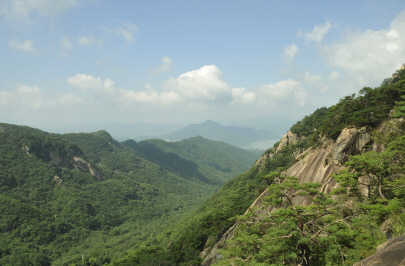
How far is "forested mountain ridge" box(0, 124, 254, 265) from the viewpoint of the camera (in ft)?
221

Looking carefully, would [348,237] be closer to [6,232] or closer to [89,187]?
[6,232]

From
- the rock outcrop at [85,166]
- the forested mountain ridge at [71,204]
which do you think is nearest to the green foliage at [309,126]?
the forested mountain ridge at [71,204]

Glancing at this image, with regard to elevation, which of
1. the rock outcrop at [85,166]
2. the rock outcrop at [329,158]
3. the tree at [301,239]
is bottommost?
the rock outcrop at [85,166]

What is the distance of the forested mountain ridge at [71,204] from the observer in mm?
67438

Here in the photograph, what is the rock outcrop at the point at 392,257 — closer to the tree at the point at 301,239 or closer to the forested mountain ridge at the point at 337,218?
the forested mountain ridge at the point at 337,218

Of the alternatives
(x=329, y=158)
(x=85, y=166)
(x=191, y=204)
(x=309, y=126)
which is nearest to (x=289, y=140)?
(x=309, y=126)

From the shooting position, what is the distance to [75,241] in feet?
260

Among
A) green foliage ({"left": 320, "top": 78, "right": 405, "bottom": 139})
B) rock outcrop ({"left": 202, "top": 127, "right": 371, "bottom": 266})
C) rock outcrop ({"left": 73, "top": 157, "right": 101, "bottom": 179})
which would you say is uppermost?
green foliage ({"left": 320, "top": 78, "right": 405, "bottom": 139})

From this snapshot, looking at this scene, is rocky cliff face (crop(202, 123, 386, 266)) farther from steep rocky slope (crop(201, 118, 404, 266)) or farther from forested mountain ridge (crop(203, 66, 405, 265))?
forested mountain ridge (crop(203, 66, 405, 265))

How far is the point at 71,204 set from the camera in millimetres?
95062

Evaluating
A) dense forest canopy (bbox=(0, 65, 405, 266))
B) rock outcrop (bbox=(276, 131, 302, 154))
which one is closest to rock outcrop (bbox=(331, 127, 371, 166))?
dense forest canopy (bbox=(0, 65, 405, 266))

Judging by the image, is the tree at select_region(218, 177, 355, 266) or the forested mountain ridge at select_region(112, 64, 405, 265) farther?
the forested mountain ridge at select_region(112, 64, 405, 265)

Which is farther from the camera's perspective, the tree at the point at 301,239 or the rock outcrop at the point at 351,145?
the rock outcrop at the point at 351,145

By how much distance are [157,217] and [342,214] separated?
104256mm
